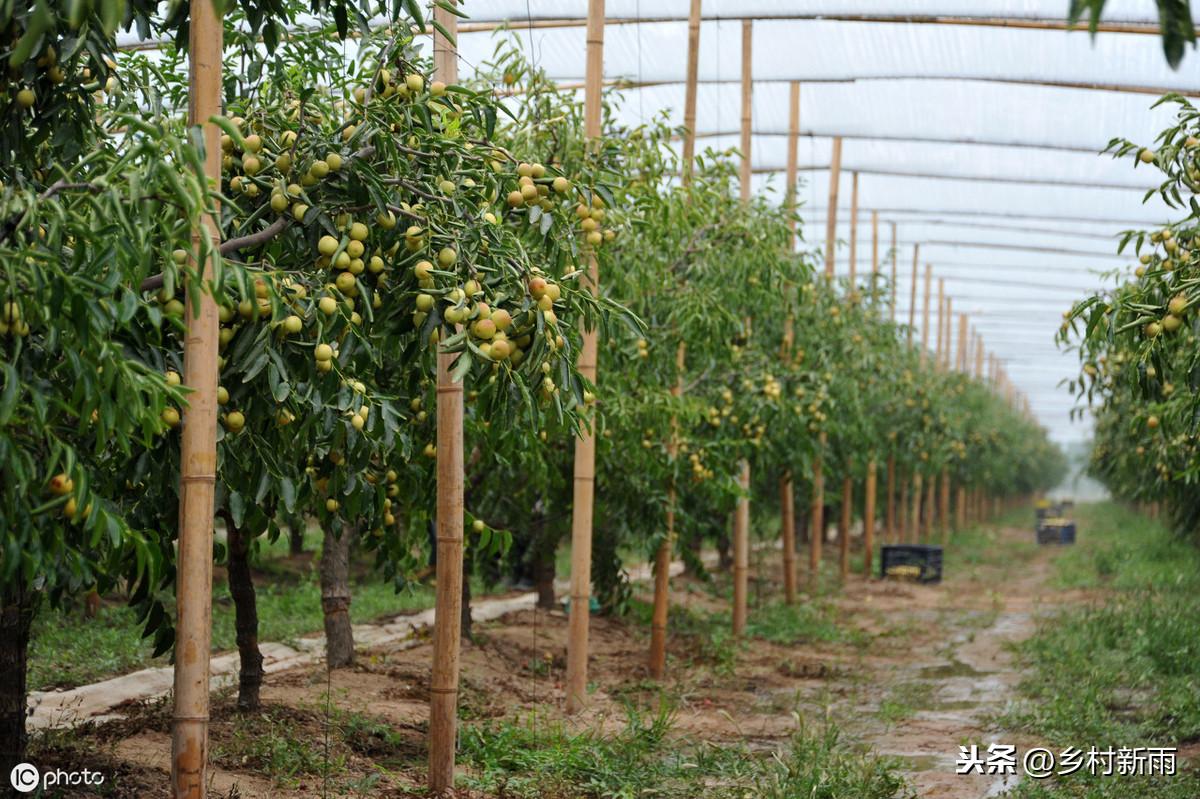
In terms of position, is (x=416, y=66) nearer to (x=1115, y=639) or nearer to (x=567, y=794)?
(x=567, y=794)

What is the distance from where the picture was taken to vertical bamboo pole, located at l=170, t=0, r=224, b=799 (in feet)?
11.2

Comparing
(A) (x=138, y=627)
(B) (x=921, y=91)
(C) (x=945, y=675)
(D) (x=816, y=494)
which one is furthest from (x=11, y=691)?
(B) (x=921, y=91)

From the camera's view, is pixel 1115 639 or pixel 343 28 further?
pixel 1115 639

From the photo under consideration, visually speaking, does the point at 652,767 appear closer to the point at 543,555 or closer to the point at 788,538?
the point at 543,555

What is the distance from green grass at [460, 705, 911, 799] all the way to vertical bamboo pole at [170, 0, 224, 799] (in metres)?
2.05

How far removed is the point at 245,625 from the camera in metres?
5.90

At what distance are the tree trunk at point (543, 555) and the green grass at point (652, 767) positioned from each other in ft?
12.3

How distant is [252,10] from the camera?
357cm

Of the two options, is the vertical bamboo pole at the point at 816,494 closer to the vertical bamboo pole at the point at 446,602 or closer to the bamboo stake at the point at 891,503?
the bamboo stake at the point at 891,503

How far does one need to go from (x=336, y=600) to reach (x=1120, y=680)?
18.3ft

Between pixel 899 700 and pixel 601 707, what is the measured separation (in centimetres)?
242

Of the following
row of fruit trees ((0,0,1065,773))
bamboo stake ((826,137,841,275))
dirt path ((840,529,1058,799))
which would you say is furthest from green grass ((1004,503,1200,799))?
bamboo stake ((826,137,841,275))

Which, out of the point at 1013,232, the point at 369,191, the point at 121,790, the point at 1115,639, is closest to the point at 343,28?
the point at 369,191

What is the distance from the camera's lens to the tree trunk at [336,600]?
723 cm
